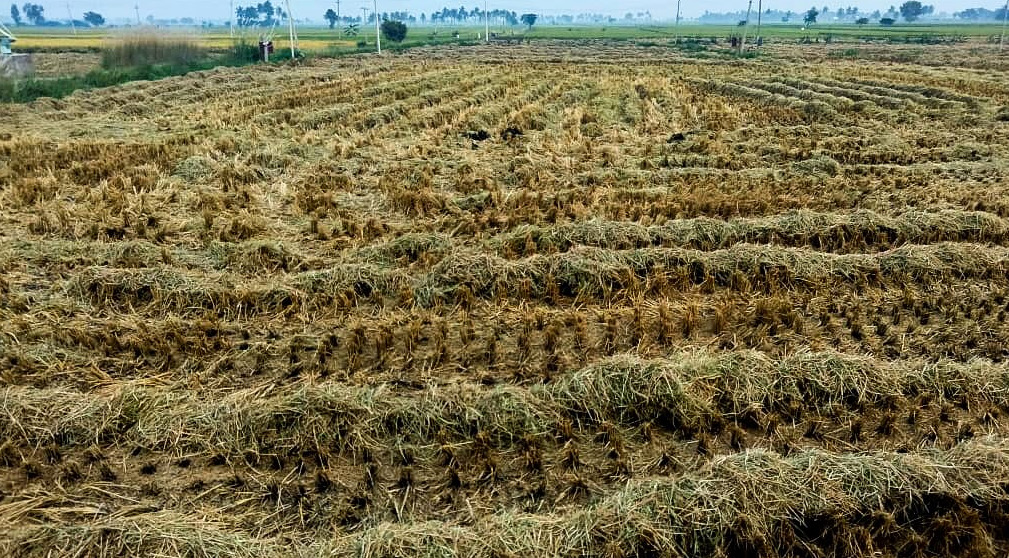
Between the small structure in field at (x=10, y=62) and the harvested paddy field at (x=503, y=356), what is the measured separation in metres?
15.1

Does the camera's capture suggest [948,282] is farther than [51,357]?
Yes

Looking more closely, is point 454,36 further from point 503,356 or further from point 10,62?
point 503,356

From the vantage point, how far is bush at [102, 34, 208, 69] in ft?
96.8

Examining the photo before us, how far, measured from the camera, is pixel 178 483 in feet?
12.6

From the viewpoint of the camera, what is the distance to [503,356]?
520 centimetres

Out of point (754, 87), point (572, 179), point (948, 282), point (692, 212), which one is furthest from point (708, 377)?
point (754, 87)

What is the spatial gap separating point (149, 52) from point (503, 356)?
3322 cm

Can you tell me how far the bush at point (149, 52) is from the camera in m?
29.5

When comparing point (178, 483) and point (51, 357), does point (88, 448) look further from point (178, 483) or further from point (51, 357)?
point (51, 357)

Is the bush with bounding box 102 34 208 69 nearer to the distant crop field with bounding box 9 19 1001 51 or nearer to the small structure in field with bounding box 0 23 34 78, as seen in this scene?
the distant crop field with bounding box 9 19 1001 51

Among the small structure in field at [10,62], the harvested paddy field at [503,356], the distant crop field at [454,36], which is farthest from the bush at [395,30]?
the harvested paddy field at [503,356]

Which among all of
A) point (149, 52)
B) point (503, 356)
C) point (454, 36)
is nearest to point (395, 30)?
point (454, 36)

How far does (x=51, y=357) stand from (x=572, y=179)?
Result: 298 inches

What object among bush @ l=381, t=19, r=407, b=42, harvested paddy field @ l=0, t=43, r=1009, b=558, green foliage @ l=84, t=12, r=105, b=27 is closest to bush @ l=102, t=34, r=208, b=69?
harvested paddy field @ l=0, t=43, r=1009, b=558
